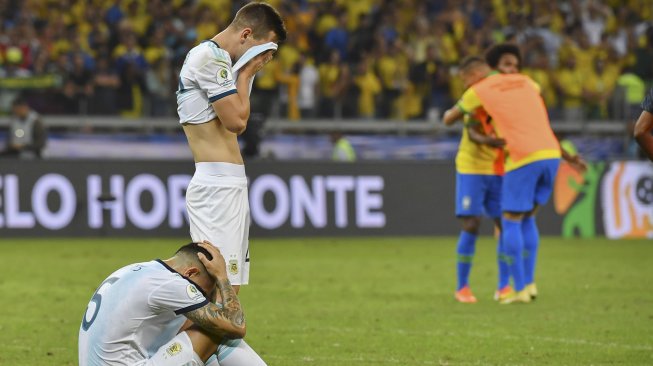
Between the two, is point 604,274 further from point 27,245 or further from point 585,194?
point 27,245

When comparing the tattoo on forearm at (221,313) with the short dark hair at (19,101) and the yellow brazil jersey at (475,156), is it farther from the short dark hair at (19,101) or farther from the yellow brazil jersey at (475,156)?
the short dark hair at (19,101)

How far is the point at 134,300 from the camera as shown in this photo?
19.9 feet

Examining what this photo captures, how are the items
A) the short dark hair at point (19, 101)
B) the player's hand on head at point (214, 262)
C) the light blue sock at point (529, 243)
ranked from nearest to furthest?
the player's hand on head at point (214, 262) < the light blue sock at point (529, 243) < the short dark hair at point (19, 101)

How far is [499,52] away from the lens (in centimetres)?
1198

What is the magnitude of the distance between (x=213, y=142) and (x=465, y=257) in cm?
545

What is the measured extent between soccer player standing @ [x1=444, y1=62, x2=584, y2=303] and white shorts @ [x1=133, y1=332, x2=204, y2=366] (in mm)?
5671

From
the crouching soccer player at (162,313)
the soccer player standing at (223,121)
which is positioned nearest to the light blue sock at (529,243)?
the soccer player standing at (223,121)

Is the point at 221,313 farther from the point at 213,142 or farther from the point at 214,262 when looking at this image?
the point at 213,142

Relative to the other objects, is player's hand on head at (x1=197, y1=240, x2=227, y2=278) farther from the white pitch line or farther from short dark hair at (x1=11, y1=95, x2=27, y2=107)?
short dark hair at (x1=11, y1=95, x2=27, y2=107)

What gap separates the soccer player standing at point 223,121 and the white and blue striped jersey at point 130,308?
0.76 m

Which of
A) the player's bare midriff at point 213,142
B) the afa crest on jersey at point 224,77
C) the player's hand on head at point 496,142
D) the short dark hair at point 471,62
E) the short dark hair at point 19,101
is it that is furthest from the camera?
the short dark hair at point 19,101

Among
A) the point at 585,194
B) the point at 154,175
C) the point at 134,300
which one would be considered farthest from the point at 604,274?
the point at 134,300

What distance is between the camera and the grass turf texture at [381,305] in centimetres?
877

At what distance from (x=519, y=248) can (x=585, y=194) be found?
380 inches
